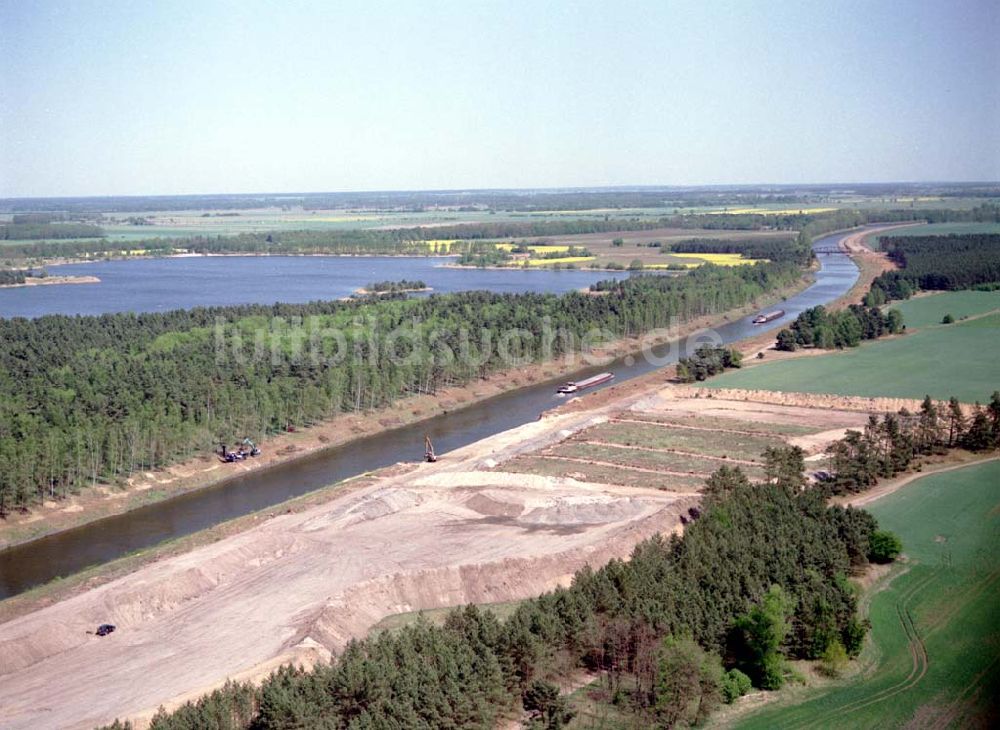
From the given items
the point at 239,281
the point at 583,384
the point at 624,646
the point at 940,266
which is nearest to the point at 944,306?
the point at 940,266

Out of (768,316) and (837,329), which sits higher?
(837,329)

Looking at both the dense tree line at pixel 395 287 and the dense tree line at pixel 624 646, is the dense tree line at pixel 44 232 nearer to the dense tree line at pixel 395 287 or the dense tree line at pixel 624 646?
the dense tree line at pixel 395 287

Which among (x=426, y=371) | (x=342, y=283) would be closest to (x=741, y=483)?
(x=426, y=371)

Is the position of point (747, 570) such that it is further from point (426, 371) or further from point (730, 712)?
point (426, 371)

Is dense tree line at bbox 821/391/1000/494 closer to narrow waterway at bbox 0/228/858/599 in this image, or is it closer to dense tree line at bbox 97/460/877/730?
dense tree line at bbox 97/460/877/730

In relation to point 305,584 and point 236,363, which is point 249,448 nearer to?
point 236,363

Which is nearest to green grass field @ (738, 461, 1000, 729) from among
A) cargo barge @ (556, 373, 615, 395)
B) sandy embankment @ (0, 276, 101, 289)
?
cargo barge @ (556, 373, 615, 395)
